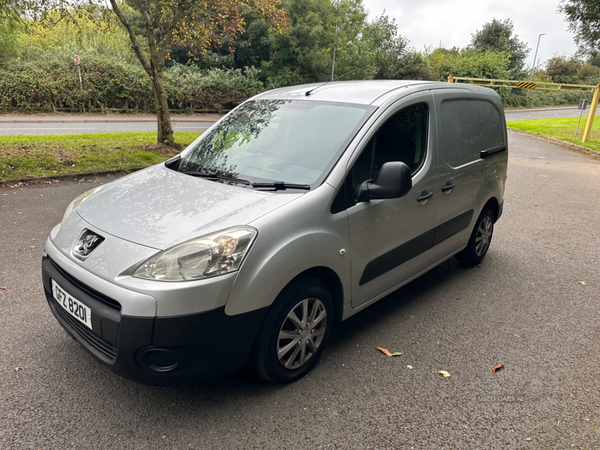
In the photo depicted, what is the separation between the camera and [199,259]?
2285mm

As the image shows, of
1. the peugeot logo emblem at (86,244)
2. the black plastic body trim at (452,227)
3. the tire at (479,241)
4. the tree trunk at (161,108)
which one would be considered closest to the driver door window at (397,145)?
the black plastic body trim at (452,227)

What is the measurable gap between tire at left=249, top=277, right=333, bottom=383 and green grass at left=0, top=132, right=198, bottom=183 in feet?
22.5

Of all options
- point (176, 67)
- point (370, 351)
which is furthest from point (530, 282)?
point (176, 67)

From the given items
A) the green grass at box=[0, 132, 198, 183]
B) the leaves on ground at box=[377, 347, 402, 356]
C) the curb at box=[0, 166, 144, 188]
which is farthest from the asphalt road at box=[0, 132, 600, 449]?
the green grass at box=[0, 132, 198, 183]

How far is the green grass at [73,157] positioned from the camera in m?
8.05

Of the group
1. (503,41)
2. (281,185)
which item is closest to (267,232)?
(281,185)

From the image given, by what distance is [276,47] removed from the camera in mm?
29219

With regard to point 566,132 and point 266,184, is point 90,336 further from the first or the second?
point 566,132

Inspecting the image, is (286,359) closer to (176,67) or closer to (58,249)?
(58,249)

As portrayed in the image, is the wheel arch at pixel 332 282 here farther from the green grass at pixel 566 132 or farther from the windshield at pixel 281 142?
the green grass at pixel 566 132

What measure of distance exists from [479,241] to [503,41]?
178ft

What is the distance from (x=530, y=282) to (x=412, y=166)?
6.90 feet

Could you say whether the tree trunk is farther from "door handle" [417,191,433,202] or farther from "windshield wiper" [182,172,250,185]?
"door handle" [417,191,433,202]

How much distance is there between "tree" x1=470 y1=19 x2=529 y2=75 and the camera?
5038 cm
